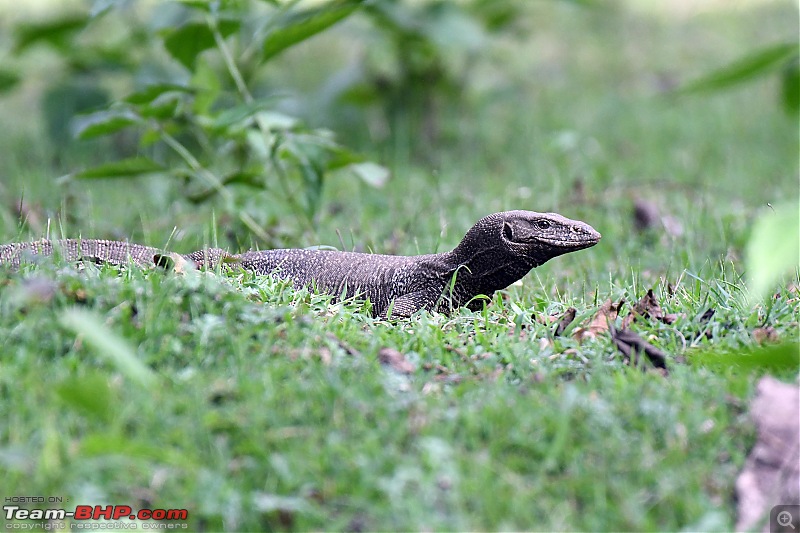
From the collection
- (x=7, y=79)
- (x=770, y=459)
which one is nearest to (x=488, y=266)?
(x=770, y=459)

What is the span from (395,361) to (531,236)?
1.77m

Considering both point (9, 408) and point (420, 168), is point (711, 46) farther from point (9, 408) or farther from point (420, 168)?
point (9, 408)

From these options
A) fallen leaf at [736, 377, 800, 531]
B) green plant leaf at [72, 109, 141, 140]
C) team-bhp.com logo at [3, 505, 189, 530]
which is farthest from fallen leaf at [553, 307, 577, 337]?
green plant leaf at [72, 109, 141, 140]

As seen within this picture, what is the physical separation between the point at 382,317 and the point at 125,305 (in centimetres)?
158

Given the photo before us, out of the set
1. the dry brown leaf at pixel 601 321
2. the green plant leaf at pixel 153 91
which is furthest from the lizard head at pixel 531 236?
the green plant leaf at pixel 153 91

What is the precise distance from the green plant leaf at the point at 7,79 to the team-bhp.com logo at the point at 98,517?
6793 millimetres

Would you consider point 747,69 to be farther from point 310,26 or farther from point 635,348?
point 310,26

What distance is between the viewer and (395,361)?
12.4 ft

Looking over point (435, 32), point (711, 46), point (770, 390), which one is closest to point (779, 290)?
point (770, 390)

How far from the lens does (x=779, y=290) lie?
474cm

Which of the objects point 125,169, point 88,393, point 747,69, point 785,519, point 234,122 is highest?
→ point 747,69

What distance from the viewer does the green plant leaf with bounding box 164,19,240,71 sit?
6000mm

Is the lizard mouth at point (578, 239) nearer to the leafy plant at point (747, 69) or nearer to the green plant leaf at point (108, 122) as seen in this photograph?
the green plant leaf at point (108, 122)

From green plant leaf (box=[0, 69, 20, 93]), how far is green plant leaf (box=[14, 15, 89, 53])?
228 mm
